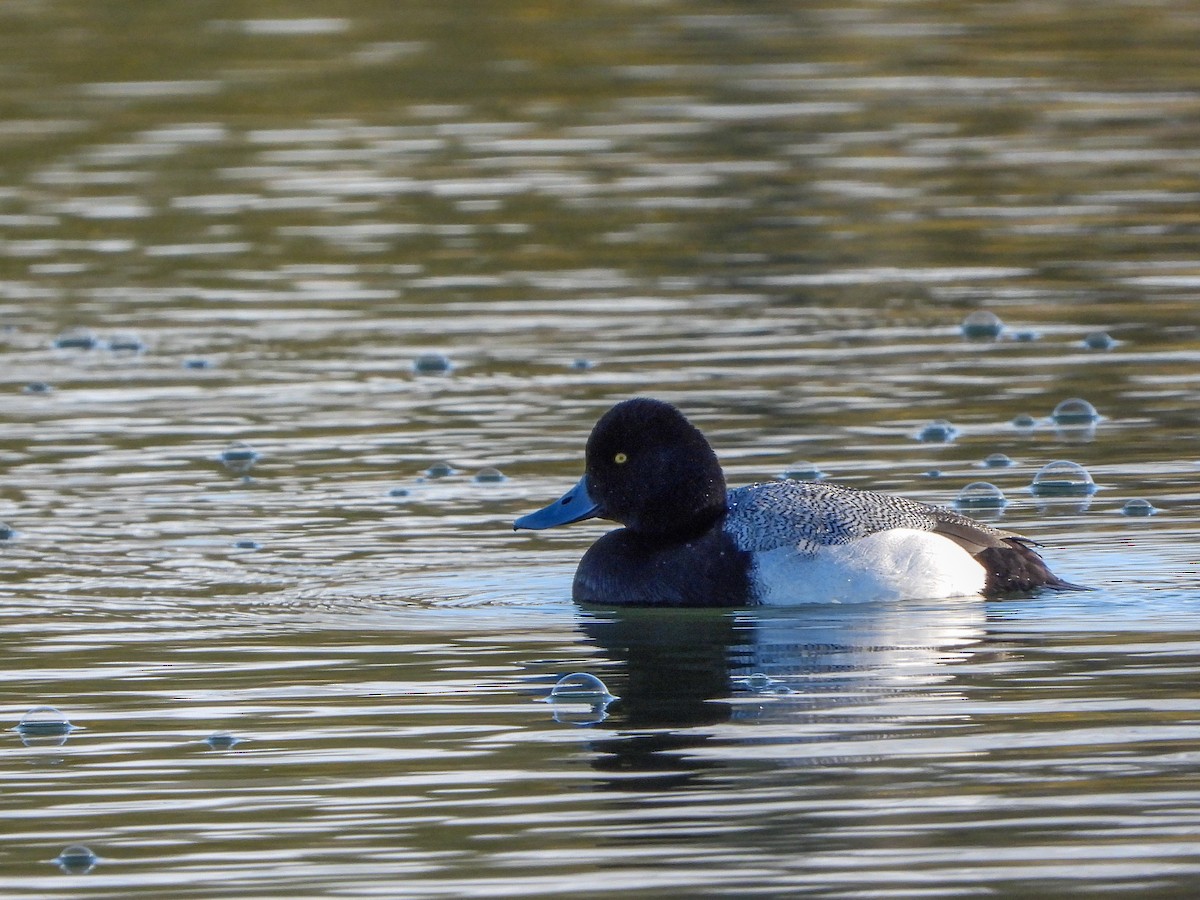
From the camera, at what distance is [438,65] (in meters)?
28.1

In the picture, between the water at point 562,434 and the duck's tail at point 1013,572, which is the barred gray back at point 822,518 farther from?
the water at point 562,434

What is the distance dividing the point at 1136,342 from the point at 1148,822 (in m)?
8.81

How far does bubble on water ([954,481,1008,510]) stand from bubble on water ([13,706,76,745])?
480 centimetres

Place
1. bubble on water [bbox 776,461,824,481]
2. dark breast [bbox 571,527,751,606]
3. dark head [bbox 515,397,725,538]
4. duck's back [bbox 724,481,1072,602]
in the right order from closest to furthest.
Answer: duck's back [bbox 724,481,1072,602]
dark breast [bbox 571,527,751,606]
dark head [bbox 515,397,725,538]
bubble on water [bbox 776,461,824,481]

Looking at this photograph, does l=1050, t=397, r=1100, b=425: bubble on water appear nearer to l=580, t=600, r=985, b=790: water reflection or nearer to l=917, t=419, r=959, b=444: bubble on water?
l=917, t=419, r=959, b=444: bubble on water

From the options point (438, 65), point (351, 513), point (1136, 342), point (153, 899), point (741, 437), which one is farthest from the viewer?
point (438, 65)

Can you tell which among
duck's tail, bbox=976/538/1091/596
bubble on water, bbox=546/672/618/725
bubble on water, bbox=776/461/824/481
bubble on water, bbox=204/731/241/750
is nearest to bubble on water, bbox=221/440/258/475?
bubble on water, bbox=776/461/824/481

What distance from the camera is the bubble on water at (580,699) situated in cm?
818

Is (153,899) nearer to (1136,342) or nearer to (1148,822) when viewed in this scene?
(1148,822)

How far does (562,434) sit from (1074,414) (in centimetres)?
271

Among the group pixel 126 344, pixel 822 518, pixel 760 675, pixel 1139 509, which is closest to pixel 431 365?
pixel 126 344

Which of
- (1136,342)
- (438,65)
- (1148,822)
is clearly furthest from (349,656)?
(438,65)

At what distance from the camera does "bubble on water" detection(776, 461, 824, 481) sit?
1209cm

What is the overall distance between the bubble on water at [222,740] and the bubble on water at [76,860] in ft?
4.03
